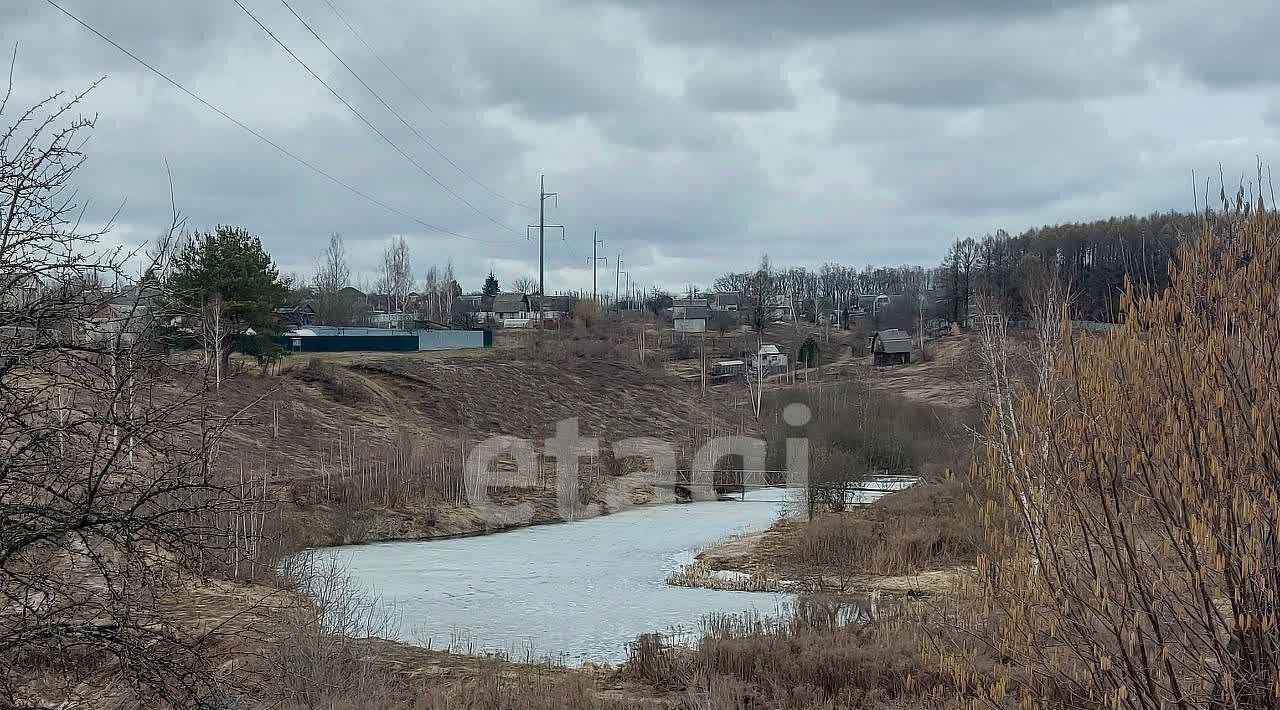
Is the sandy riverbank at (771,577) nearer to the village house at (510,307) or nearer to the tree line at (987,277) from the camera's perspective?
the tree line at (987,277)

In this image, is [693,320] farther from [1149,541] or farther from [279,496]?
[1149,541]

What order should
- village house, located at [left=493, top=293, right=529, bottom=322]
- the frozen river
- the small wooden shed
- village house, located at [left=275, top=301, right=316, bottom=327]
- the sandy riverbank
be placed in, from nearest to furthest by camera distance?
the frozen river
the sandy riverbank
village house, located at [left=275, top=301, right=316, bottom=327]
the small wooden shed
village house, located at [left=493, top=293, right=529, bottom=322]

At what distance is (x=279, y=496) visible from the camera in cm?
2525

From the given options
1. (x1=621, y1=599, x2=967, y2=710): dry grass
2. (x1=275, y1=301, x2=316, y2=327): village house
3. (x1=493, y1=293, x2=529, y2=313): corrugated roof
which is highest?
(x1=493, y1=293, x2=529, y2=313): corrugated roof

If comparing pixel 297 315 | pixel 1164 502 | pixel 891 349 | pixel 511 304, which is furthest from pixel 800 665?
pixel 511 304

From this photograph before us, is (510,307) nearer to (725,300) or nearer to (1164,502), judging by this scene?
(725,300)

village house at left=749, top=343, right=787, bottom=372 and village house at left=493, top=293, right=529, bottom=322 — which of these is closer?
village house at left=749, top=343, right=787, bottom=372

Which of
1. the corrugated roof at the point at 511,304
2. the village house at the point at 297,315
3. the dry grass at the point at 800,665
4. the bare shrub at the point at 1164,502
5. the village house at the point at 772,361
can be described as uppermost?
the corrugated roof at the point at 511,304

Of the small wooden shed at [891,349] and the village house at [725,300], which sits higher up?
the village house at [725,300]

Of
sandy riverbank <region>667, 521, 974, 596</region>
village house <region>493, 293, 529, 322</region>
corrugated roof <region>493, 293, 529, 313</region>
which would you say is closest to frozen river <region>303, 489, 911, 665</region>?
sandy riverbank <region>667, 521, 974, 596</region>

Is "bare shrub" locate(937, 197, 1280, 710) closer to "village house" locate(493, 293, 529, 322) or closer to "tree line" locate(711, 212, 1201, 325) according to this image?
"tree line" locate(711, 212, 1201, 325)

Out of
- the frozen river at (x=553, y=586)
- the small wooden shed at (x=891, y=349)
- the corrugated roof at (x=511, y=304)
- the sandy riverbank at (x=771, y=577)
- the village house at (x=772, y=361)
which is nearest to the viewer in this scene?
the frozen river at (x=553, y=586)

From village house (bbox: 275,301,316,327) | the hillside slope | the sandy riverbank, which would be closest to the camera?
the sandy riverbank

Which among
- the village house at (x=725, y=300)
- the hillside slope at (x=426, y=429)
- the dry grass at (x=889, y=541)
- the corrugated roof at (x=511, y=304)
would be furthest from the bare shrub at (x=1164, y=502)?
the village house at (x=725, y=300)
